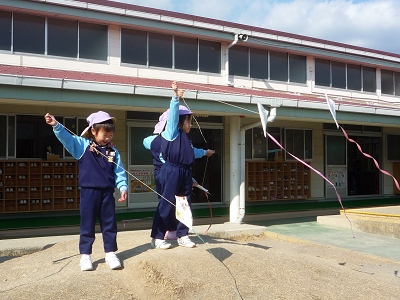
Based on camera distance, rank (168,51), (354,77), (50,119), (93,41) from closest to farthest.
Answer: (50,119) → (93,41) → (168,51) → (354,77)

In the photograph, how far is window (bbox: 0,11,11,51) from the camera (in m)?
10.1

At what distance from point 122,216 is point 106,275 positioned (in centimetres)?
595

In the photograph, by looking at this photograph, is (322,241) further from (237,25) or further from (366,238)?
(237,25)

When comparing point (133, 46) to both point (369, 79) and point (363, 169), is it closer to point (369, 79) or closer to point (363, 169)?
→ point (369, 79)

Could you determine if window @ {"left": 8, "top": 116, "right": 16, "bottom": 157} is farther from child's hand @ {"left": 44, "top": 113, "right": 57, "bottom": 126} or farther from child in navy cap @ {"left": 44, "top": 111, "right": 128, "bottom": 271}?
child's hand @ {"left": 44, "top": 113, "right": 57, "bottom": 126}

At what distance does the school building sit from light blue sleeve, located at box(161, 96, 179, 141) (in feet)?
7.93

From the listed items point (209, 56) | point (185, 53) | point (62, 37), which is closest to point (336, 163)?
point (209, 56)

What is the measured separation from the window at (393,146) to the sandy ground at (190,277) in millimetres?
11010

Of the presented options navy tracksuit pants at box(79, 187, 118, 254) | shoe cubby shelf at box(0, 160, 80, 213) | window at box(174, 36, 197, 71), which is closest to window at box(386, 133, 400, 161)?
window at box(174, 36, 197, 71)

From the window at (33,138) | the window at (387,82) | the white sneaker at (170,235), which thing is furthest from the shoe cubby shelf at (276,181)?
the white sneaker at (170,235)

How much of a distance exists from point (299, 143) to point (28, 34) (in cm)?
857

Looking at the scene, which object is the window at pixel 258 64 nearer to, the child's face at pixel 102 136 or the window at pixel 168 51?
the window at pixel 168 51

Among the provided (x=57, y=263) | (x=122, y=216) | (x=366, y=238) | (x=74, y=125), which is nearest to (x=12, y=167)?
(x=74, y=125)

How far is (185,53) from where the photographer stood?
1238 centimetres
